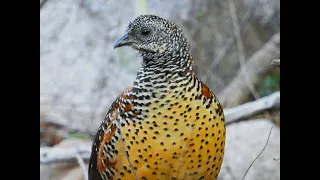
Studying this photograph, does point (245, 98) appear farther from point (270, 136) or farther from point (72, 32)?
point (72, 32)

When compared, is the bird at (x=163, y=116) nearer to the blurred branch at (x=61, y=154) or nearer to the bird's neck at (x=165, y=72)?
the bird's neck at (x=165, y=72)

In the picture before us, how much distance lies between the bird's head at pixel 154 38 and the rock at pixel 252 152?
446mm

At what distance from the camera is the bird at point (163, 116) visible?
6.19 feet

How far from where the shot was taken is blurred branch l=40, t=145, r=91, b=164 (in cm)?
216

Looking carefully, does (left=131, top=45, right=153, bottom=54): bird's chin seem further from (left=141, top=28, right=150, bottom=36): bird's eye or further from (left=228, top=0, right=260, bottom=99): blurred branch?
(left=228, top=0, right=260, bottom=99): blurred branch

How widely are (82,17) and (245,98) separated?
70 cm

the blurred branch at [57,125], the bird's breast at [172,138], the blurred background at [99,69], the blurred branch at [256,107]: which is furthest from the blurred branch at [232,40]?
the blurred branch at [57,125]

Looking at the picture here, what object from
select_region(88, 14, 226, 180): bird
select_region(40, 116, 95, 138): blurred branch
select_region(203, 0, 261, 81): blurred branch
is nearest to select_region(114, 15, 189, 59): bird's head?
select_region(88, 14, 226, 180): bird

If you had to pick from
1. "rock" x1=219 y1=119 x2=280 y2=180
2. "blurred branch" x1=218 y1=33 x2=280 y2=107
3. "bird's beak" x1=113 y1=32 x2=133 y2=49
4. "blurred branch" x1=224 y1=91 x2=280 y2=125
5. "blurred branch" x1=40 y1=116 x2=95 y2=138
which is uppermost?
"bird's beak" x1=113 y1=32 x2=133 y2=49

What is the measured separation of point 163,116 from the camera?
1884 mm

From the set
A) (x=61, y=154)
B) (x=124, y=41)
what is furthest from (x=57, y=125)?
(x=124, y=41)

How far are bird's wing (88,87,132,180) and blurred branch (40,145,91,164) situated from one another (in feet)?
0.38
